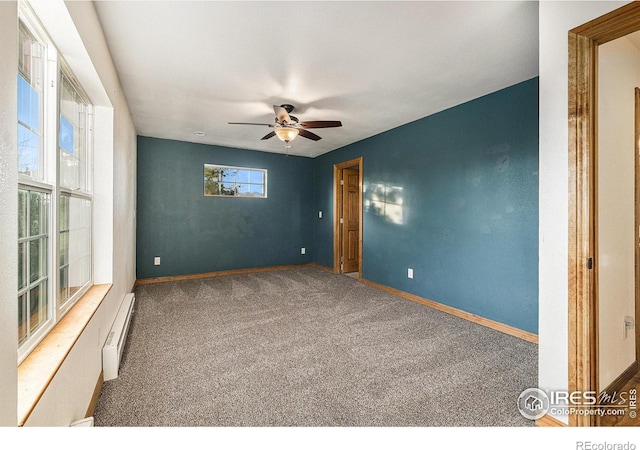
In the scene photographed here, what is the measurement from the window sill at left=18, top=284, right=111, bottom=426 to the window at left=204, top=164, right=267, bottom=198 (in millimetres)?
3586

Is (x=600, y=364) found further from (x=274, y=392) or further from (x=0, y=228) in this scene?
(x=0, y=228)

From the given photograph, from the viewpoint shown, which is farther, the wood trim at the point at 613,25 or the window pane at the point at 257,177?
the window pane at the point at 257,177

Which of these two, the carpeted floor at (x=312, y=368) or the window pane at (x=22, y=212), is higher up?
the window pane at (x=22, y=212)

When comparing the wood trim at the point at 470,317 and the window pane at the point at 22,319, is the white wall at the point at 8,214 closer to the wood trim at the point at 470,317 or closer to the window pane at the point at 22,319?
the window pane at the point at 22,319

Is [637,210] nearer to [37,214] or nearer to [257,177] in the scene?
[37,214]

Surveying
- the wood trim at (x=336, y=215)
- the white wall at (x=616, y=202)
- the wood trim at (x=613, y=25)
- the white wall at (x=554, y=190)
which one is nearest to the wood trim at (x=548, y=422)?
the white wall at (x=554, y=190)

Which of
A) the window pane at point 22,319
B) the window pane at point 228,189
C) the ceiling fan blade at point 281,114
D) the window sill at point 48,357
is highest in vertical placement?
the ceiling fan blade at point 281,114

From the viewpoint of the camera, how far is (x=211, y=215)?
16.9 ft

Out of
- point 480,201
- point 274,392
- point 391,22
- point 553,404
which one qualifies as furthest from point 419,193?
point 274,392

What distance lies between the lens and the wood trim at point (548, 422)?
146 cm

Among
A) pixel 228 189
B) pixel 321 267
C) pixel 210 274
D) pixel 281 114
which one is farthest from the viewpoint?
pixel 321 267

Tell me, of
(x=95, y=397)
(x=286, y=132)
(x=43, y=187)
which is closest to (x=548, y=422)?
(x=95, y=397)

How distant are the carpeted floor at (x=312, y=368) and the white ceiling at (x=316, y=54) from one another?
7.83ft

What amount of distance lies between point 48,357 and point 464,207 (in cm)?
354
